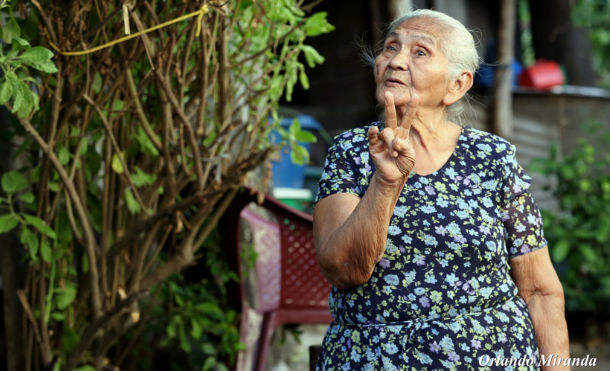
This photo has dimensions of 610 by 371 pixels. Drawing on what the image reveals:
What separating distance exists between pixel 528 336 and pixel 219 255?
198 cm

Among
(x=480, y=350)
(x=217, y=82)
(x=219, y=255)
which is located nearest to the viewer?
(x=480, y=350)

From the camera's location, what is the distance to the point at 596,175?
6172mm

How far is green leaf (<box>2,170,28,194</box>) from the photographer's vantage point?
8.59 ft

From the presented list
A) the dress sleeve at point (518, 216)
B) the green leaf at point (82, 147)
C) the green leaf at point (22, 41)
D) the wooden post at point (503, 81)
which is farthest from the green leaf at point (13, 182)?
the wooden post at point (503, 81)

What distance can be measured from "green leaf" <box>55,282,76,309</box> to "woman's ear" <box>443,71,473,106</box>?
5.11ft

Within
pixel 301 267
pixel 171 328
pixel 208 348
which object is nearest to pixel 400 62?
pixel 301 267

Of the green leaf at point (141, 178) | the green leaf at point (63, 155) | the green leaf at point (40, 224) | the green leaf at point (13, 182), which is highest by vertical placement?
the green leaf at point (63, 155)

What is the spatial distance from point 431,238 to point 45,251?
4.72 ft

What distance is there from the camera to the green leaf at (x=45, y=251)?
105 inches

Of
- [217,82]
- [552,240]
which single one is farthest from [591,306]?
[217,82]

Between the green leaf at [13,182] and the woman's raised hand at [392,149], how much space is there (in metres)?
1.47

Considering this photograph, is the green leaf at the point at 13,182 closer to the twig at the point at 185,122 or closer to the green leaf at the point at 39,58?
the twig at the point at 185,122

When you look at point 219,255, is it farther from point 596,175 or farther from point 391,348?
point 596,175

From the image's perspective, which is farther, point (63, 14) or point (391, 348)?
point (63, 14)
